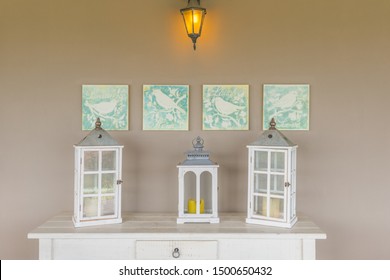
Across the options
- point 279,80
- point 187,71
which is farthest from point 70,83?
point 279,80

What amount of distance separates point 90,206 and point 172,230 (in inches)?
19.4

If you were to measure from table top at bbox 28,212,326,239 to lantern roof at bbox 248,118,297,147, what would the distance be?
458 millimetres

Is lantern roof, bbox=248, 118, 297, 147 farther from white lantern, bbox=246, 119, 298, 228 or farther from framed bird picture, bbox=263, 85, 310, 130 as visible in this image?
framed bird picture, bbox=263, 85, 310, 130

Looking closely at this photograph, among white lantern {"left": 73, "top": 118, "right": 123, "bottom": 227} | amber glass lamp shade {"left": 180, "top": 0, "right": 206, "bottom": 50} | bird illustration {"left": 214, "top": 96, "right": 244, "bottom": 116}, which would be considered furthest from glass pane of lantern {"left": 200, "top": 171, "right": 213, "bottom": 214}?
amber glass lamp shade {"left": 180, "top": 0, "right": 206, "bottom": 50}

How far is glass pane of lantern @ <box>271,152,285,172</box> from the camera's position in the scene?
8.04 feet

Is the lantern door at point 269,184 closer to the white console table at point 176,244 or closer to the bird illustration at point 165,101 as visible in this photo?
the white console table at point 176,244

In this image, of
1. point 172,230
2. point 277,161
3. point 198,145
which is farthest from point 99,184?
point 277,161

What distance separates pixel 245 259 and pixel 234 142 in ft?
2.54

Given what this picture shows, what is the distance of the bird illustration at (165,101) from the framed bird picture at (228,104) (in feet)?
0.57
